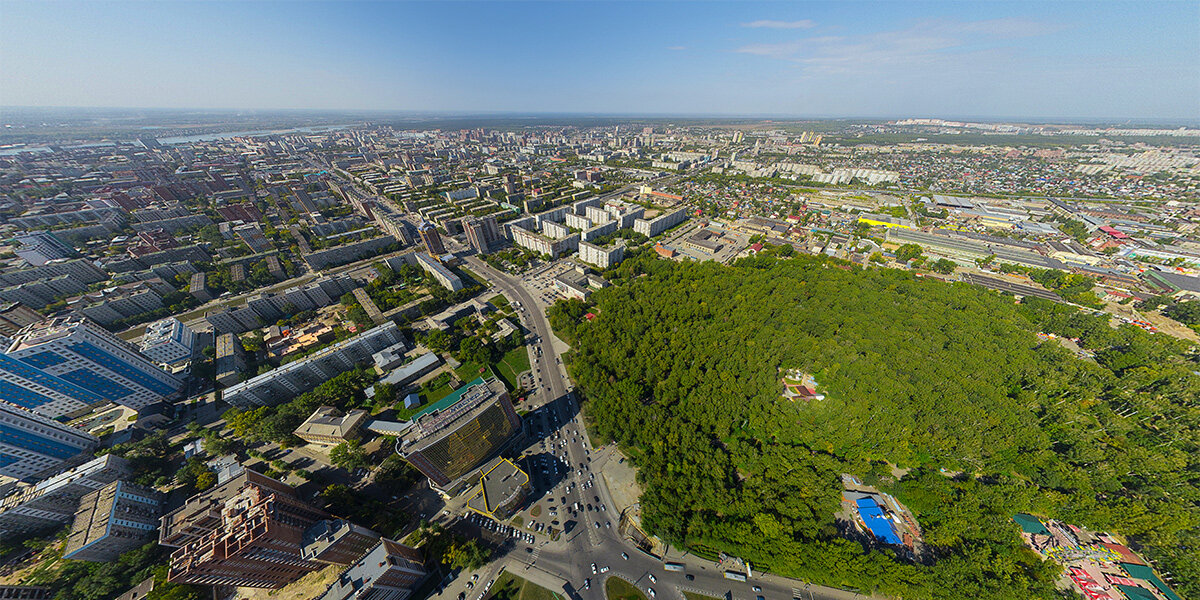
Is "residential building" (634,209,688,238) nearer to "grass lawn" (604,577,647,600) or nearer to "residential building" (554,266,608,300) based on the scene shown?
"residential building" (554,266,608,300)

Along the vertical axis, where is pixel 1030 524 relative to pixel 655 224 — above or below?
below

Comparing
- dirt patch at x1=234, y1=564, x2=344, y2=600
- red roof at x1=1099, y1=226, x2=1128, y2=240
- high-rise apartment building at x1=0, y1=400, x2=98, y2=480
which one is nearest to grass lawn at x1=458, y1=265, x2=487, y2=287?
dirt patch at x1=234, y1=564, x2=344, y2=600

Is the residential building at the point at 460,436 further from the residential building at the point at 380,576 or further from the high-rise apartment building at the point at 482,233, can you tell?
the high-rise apartment building at the point at 482,233

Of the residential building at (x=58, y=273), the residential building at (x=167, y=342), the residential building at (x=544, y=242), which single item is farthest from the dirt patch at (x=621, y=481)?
the residential building at (x=58, y=273)

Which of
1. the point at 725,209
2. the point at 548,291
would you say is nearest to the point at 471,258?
the point at 548,291

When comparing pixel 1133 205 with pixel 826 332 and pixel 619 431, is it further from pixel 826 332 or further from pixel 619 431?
pixel 619 431

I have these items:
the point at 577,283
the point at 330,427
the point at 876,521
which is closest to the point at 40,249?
the point at 330,427

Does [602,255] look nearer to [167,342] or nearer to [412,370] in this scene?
[412,370]
